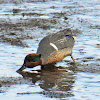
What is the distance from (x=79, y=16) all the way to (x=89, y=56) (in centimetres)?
540

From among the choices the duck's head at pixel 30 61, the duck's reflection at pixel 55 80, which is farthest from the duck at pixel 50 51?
the duck's reflection at pixel 55 80

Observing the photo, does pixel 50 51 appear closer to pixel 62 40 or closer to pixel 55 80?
pixel 62 40

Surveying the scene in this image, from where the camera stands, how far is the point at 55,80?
694cm

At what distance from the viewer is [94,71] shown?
740 cm

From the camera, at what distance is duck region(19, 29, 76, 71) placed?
740 centimetres

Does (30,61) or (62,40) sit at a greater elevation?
(62,40)

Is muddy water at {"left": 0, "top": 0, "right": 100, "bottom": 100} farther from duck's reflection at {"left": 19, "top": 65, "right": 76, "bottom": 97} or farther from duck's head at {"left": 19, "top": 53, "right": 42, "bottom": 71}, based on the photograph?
duck's head at {"left": 19, "top": 53, "right": 42, "bottom": 71}

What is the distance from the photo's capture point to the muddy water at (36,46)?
616cm

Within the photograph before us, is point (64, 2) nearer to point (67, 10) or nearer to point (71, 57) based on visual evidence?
point (67, 10)

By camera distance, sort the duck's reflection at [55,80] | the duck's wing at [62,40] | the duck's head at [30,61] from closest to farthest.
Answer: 1. the duck's reflection at [55,80]
2. the duck's head at [30,61]
3. the duck's wing at [62,40]

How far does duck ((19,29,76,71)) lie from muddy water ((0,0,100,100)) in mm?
181

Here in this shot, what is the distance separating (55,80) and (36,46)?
8.57 feet

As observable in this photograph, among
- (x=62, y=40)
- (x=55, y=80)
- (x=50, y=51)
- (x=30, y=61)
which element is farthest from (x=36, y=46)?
(x=55, y=80)

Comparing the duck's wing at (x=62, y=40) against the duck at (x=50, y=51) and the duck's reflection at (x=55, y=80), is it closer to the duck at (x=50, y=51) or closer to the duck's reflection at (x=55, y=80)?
the duck at (x=50, y=51)
